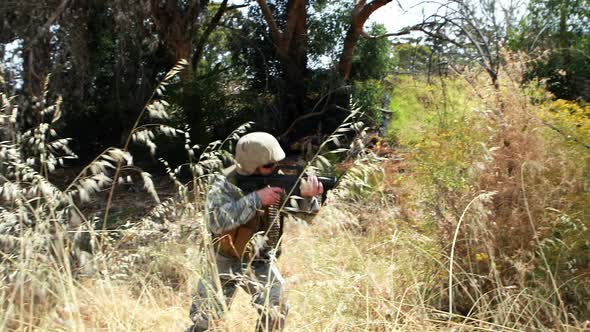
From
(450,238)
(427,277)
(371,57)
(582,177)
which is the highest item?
(371,57)

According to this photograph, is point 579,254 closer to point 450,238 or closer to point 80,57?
point 450,238

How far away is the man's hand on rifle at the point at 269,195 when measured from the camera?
2.72 m

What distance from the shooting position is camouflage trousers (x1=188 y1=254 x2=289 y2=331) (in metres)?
2.38

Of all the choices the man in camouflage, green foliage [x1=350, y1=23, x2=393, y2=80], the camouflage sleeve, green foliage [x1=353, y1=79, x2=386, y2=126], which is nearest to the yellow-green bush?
the man in camouflage

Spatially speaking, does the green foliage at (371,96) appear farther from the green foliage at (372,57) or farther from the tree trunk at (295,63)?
the tree trunk at (295,63)

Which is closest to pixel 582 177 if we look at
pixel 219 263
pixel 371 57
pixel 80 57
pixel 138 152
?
pixel 219 263

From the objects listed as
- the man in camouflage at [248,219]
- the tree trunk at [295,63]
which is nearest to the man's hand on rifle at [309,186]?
the man in camouflage at [248,219]

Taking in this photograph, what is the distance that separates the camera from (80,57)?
750 cm

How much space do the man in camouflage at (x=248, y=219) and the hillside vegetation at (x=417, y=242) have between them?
11cm

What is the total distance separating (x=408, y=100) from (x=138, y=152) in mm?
5564

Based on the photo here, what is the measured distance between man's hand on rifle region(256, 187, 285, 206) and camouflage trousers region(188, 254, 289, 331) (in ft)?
0.98

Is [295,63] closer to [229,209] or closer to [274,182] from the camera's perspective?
[274,182]

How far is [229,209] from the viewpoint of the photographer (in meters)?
2.74

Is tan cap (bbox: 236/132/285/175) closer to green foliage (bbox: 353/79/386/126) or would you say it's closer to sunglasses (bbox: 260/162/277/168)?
sunglasses (bbox: 260/162/277/168)
